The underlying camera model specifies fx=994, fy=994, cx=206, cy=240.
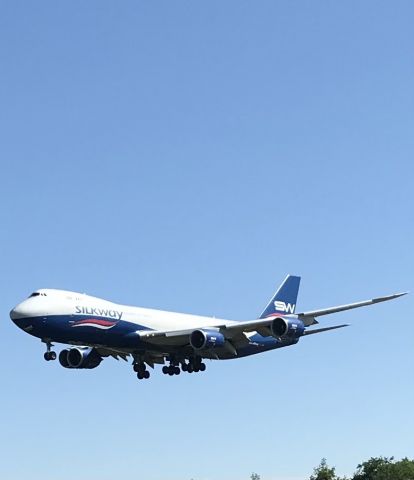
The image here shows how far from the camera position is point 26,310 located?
2689 inches

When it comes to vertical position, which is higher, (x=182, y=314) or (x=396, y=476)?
(x=182, y=314)

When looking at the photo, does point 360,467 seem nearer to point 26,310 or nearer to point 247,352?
point 247,352

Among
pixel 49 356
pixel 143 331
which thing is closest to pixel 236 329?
pixel 143 331

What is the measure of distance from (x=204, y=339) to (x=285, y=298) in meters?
18.7

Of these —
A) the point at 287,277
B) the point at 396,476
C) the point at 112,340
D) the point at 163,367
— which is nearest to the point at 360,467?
the point at 396,476

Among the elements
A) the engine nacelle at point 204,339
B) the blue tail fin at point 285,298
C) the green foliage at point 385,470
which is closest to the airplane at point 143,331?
the engine nacelle at point 204,339

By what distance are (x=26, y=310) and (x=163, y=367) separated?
14.9 meters

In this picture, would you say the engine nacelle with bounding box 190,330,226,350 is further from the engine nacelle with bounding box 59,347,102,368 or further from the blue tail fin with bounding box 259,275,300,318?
the blue tail fin with bounding box 259,275,300,318

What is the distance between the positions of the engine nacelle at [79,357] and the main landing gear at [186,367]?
18.3ft

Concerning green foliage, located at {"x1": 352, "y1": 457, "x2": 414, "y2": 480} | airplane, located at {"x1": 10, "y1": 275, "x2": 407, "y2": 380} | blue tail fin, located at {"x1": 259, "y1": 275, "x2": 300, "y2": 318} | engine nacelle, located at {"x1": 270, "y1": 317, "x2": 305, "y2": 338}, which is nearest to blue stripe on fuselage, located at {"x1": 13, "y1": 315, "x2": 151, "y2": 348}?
airplane, located at {"x1": 10, "y1": 275, "x2": 407, "y2": 380}

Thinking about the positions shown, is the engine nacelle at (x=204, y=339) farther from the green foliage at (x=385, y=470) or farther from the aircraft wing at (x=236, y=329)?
the green foliage at (x=385, y=470)

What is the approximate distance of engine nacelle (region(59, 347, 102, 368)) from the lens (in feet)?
256

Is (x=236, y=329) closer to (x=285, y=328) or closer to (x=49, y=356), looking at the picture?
(x=285, y=328)

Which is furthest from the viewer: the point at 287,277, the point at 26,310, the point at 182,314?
the point at 287,277
